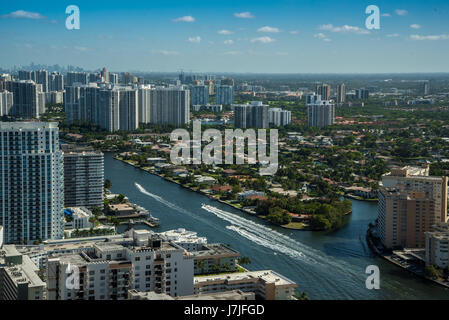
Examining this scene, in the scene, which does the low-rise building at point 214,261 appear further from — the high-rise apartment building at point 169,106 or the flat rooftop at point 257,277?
the high-rise apartment building at point 169,106

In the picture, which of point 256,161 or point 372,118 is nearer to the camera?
point 256,161

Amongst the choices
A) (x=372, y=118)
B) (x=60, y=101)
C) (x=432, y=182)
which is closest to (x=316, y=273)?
(x=432, y=182)

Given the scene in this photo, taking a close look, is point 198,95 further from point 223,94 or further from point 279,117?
point 279,117

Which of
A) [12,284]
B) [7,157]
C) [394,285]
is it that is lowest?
[394,285]

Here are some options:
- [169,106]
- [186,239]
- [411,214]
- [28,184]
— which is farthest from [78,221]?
[169,106]

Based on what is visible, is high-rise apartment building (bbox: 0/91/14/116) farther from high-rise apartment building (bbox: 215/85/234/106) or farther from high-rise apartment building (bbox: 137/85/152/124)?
high-rise apartment building (bbox: 215/85/234/106)
